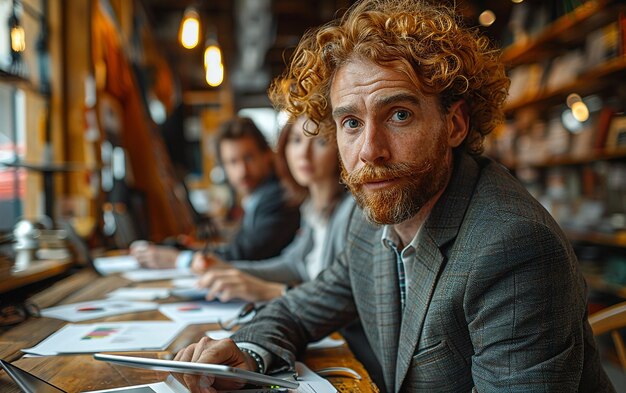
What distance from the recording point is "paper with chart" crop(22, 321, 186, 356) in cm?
130

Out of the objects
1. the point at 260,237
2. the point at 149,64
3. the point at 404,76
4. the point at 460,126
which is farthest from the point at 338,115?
the point at 149,64

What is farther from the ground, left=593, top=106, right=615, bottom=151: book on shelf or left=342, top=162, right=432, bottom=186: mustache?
left=593, top=106, right=615, bottom=151: book on shelf

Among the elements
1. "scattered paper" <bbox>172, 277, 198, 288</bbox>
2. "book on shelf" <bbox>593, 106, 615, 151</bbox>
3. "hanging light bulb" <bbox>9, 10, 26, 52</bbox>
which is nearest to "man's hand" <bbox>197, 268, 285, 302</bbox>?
"scattered paper" <bbox>172, 277, 198, 288</bbox>

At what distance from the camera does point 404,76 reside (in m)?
1.15

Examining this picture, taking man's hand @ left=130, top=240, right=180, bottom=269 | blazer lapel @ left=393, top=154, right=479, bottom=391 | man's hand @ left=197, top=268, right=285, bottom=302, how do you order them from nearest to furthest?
blazer lapel @ left=393, top=154, right=479, bottom=391
man's hand @ left=197, top=268, right=285, bottom=302
man's hand @ left=130, top=240, right=180, bottom=269

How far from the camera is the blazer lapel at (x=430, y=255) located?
3.67ft

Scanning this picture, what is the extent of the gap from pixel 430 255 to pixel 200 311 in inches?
33.9

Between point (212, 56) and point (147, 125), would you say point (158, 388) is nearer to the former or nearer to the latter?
point (212, 56)

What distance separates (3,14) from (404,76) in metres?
2.36

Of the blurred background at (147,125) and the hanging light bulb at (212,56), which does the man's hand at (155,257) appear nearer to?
the blurred background at (147,125)

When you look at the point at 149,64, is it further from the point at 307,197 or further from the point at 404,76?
the point at 404,76

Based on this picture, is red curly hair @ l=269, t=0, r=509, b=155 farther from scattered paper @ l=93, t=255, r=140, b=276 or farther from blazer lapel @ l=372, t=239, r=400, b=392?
scattered paper @ l=93, t=255, r=140, b=276

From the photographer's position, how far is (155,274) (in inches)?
Result: 100

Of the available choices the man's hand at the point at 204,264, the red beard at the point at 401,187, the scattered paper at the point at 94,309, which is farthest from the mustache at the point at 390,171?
the man's hand at the point at 204,264
